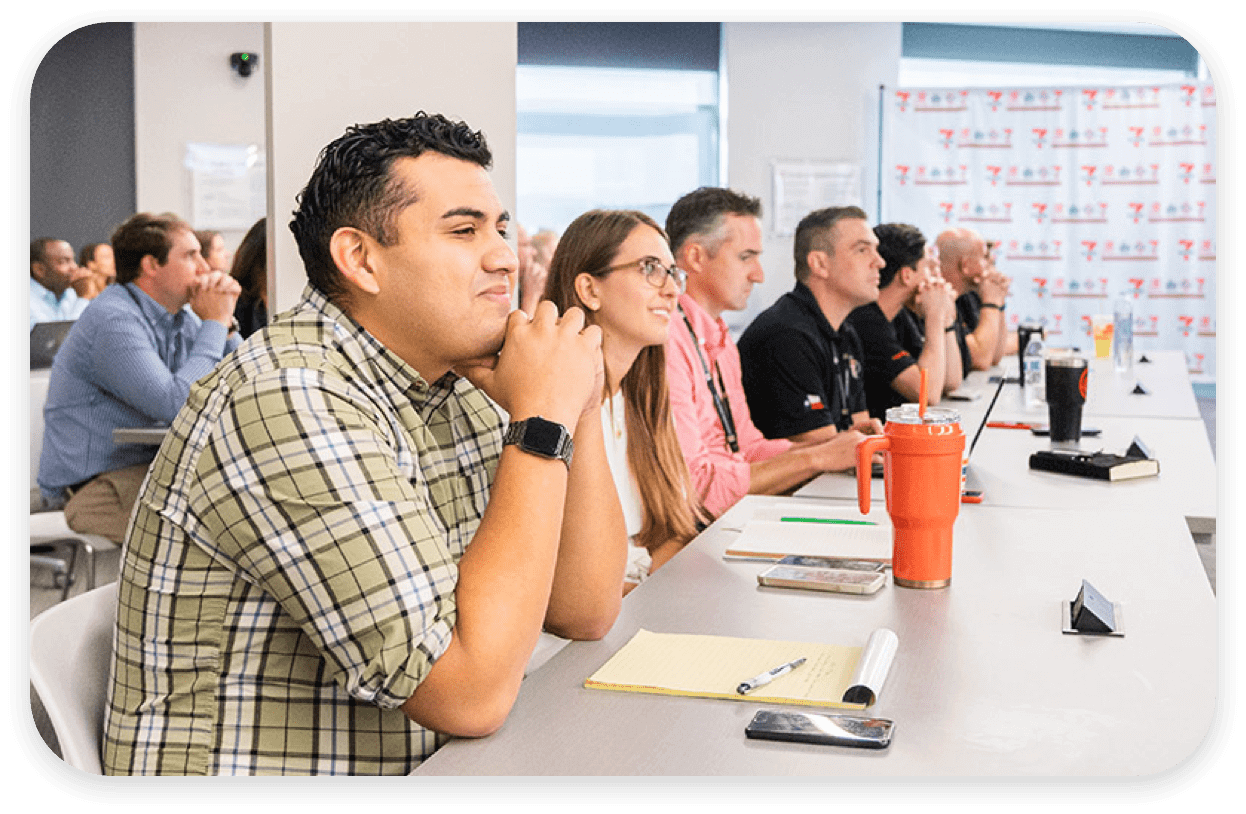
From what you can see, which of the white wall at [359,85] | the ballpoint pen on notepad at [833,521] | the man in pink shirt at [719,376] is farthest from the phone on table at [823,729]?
the man in pink shirt at [719,376]

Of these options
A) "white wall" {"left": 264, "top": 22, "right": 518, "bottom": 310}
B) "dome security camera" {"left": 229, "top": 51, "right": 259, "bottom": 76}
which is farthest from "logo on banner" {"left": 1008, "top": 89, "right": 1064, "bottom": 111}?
"white wall" {"left": 264, "top": 22, "right": 518, "bottom": 310}

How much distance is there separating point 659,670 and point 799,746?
0.24 meters

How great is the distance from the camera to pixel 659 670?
50.8 inches

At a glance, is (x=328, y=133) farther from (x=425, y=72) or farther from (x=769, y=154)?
(x=769, y=154)

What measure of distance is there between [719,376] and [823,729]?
202 cm

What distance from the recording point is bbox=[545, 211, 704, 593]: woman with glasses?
7.35 feet

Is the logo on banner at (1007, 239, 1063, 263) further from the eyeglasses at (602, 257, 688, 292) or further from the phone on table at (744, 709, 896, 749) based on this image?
the phone on table at (744, 709, 896, 749)

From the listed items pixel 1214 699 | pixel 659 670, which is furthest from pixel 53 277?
pixel 1214 699

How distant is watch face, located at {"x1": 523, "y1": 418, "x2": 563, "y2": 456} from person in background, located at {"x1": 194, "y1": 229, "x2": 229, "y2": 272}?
3017 mm

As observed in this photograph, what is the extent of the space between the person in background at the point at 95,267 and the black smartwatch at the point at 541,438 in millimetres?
4769

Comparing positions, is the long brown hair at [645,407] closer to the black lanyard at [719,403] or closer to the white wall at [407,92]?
the white wall at [407,92]

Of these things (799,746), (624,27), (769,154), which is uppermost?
(624,27)

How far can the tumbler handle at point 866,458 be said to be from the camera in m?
1.57

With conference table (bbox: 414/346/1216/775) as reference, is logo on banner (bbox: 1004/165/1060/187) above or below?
above
